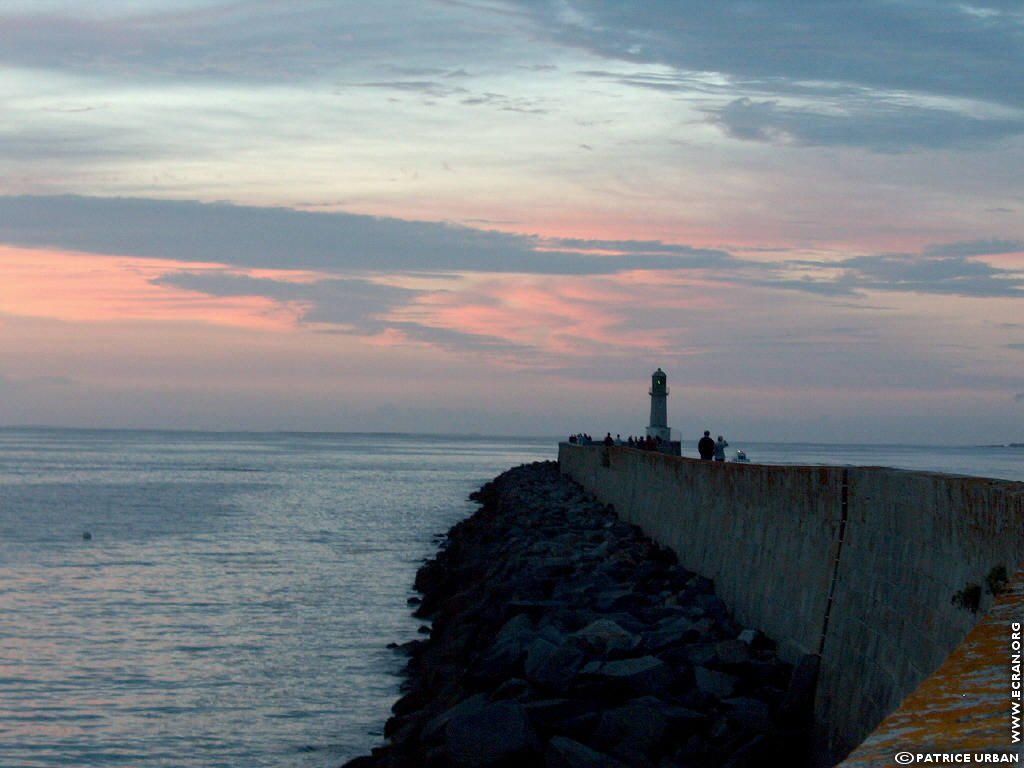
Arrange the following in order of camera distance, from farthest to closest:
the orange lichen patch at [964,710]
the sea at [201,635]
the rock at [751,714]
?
the sea at [201,635], the rock at [751,714], the orange lichen patch at [964,710]

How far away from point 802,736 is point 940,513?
7.56 ft

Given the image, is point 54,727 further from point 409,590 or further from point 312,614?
point 409,590

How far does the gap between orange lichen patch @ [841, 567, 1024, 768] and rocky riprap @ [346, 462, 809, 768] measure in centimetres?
448

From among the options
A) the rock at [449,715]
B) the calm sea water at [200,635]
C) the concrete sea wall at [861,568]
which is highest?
the concrete sea wall at [861,568]

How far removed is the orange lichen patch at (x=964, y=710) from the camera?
7.39 ft

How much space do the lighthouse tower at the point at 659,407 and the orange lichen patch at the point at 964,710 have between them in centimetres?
4169

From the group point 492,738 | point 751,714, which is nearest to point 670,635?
point 751,714

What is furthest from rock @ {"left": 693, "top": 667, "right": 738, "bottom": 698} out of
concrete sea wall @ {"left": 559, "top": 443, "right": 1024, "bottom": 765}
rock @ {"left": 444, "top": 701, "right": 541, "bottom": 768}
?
rock @ {"left": 444, "top": 701, "right": 541, "bottom": 768}

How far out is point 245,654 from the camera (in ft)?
51.4

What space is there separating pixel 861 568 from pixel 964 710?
5384 millimetres

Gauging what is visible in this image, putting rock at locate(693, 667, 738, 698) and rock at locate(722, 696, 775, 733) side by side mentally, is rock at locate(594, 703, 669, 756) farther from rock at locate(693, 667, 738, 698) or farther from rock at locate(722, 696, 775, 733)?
rock at locate(693, 667, 738, 698)

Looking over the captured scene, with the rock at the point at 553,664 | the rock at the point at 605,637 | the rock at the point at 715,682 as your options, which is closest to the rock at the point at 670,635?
the rock at the point at 605,637

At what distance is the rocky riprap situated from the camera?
7.78m

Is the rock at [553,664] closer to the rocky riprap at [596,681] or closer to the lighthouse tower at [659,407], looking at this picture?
the rocky riprap at [596,681]
